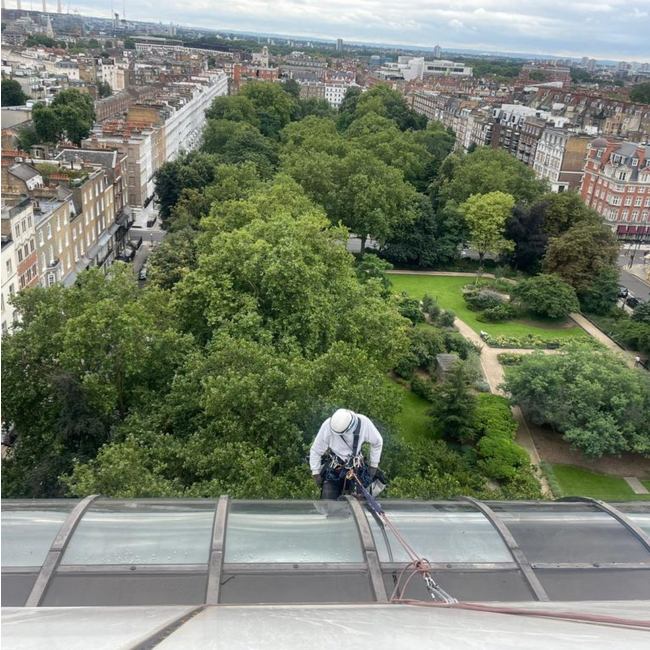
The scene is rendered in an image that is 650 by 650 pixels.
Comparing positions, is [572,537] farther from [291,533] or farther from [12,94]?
[12,94]

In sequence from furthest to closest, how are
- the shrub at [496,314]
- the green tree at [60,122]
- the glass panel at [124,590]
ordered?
the green tree at [60,122], the shrub at [496,314], the glass panel at [124,590]

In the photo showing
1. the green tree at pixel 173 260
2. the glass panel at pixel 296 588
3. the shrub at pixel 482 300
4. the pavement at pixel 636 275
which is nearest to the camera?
the glass panel at pixel 296 588

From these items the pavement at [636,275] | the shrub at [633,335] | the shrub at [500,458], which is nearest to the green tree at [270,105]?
the pavement at [636,275]

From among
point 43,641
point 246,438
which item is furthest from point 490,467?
point 43,641

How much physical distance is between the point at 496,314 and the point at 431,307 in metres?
4.47

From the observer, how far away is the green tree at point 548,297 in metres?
38.4

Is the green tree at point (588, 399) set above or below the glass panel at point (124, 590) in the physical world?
below

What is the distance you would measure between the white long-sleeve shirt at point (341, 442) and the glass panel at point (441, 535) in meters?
1.58

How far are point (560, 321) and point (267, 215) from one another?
2108 centimetres

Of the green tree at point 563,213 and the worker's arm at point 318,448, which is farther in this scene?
the green tree at point 563,213

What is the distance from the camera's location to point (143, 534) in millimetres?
5777

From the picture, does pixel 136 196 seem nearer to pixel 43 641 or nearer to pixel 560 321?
pixel 560 321

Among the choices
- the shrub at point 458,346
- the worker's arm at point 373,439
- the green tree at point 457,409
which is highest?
the worker's arm at point 373,439

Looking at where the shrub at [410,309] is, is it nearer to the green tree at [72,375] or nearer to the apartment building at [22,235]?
the green tree at [72,375]
